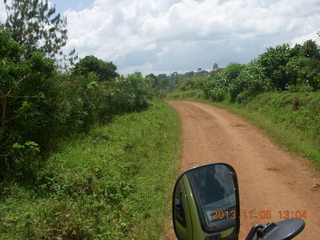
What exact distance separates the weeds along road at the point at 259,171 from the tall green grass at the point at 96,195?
1.13 meters

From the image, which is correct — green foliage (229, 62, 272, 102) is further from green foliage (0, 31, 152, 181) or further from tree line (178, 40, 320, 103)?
green foliage (0, 31, 152, 181)

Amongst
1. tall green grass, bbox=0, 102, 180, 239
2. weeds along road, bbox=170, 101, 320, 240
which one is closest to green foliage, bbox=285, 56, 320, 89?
weeds along road, bbox=170, 101, 320, 240

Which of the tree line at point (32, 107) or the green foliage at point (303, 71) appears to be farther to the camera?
the green foliage at point (303, 71)

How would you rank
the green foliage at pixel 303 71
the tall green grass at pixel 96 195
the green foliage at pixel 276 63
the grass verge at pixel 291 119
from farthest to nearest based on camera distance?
the green foliage at pixel 276 63, the green foliage at pixel 303 71, the grass verge at pixel 291 119, the tall green grass at pixel 96 195

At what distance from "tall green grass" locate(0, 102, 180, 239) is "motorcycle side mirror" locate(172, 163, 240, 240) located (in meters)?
2.45

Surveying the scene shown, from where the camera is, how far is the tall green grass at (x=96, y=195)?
4.12 m

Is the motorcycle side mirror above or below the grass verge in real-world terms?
above

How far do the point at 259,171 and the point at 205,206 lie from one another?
5200 millimetres

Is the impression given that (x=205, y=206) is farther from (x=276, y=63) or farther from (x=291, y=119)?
(x=276, y=63)

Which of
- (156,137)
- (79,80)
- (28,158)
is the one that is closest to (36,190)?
(28,158)

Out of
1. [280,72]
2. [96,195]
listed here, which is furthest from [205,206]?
[280,72]

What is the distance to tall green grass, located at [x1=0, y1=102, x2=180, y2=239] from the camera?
4.12 m

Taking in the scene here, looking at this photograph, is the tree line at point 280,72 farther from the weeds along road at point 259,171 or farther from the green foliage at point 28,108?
the green foliage at point 28,108

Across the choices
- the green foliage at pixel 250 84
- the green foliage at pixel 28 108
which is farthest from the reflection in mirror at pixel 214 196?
the green foliage at pixel 250 84
